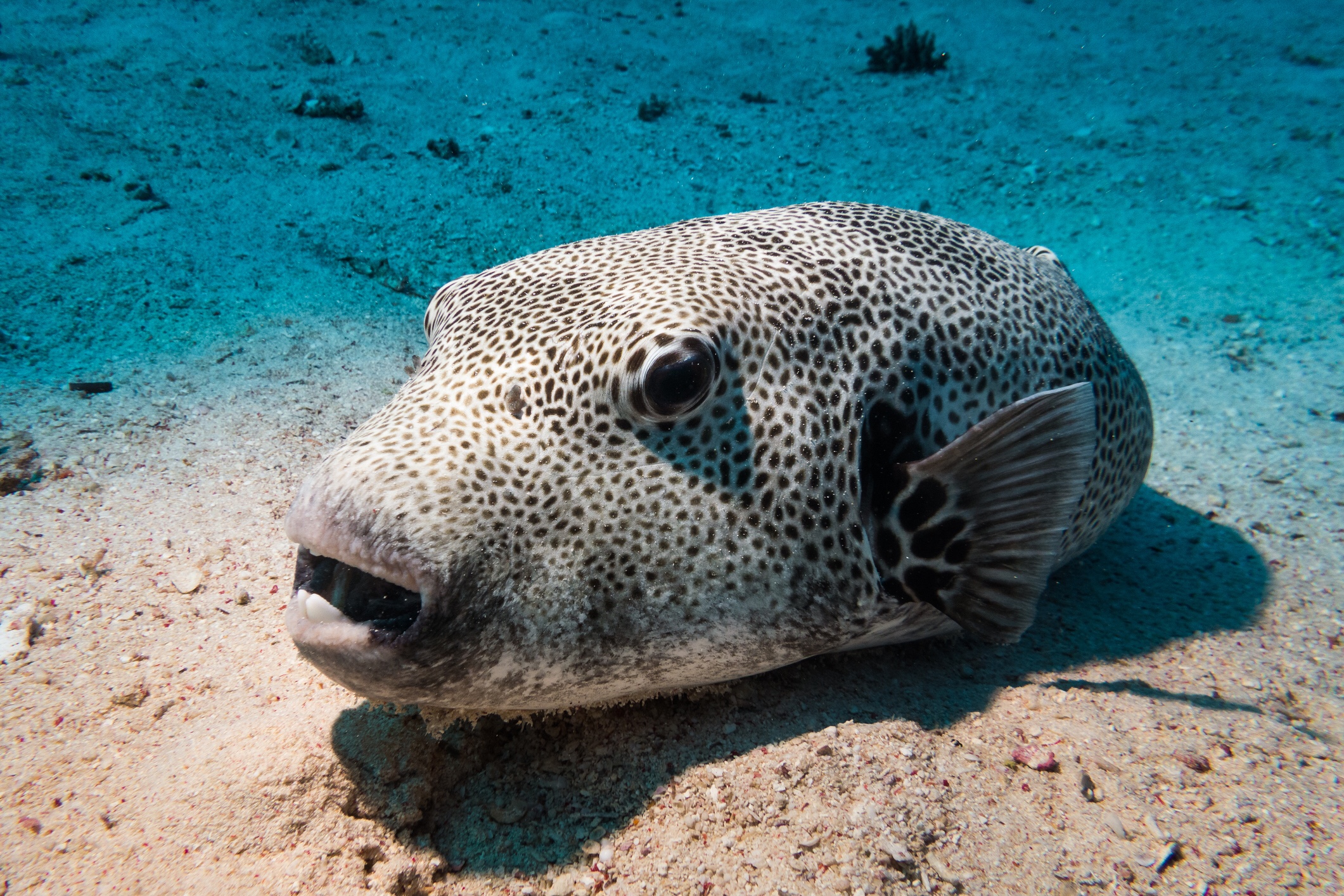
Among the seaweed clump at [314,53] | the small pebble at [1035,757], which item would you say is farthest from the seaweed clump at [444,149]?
the small pebble at [1035,757]

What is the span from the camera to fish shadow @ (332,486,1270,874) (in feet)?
6.40

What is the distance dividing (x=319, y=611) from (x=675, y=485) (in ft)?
3.28

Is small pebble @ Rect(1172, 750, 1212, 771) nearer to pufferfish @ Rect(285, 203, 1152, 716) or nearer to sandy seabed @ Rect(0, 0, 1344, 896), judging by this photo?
sandy seabed @ Rect(0, 0, 1344, 896)

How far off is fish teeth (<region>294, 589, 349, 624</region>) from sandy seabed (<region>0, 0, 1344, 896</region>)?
1.69 ft

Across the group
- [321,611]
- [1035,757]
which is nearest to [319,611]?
[321,611]

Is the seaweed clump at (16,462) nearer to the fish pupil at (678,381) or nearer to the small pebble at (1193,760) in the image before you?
the fish pupil at (678,381)

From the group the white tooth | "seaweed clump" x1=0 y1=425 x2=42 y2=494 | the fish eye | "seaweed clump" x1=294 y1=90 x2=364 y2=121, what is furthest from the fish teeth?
"seaweed clump" x1=294 y1=90 x2=364 y2=121

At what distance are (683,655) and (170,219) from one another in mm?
5358

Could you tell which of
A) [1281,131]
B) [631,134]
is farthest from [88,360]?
[1281,131]

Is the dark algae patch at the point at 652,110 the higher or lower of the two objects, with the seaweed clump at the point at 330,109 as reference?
higher

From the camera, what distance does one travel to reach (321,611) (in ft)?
5.65

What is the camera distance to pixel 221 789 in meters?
1.83

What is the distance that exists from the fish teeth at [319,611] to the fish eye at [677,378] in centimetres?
97

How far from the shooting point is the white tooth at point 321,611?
67.7 inches
